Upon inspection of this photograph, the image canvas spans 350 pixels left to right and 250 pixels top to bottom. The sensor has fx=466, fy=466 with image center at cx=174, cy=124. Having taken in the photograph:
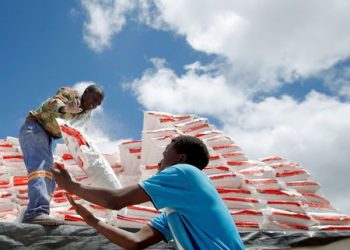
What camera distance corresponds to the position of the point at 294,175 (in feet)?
16.4

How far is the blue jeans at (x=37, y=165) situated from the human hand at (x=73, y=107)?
9.4 inches

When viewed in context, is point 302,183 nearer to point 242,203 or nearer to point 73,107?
point 242,203

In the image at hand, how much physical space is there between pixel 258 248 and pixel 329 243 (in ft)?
1.99

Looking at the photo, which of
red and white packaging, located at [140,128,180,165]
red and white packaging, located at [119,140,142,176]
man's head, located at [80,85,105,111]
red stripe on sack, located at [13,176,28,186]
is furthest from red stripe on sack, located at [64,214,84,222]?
red and white packaging, located at [119,140,142,176]

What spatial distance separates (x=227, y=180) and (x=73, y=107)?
171cm

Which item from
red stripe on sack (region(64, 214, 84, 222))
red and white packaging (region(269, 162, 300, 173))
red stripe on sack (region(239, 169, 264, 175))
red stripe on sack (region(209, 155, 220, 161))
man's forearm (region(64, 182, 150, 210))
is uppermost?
red and white packaging (region(269, 162, 300, 173))

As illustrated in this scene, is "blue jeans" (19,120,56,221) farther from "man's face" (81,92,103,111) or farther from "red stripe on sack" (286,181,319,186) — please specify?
"red stripe on sack" (286,181,319,186)

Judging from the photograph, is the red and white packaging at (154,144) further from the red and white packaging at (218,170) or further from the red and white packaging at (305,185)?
the red and white packaging at (305,185)

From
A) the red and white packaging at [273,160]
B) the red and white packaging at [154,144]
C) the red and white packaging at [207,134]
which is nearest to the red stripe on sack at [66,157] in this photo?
the red and white packaging at [154,144]

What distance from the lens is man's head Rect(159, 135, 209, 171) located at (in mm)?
1669

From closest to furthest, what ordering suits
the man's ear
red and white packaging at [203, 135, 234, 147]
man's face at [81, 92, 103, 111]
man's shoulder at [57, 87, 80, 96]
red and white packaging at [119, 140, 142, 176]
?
the man's ear → man's shoulder at [57, 87, 80, 96] → man's face at [81, 92, 103, 111] → red and white packaging at [119, 140, 142, 176] → red and white packaging at [203, 135, 234, 147]

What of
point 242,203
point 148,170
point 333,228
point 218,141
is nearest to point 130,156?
point 148,170

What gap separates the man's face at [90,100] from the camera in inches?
133

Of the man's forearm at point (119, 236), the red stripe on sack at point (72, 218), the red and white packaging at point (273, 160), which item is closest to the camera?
the man's forearm at point (119, 236)
